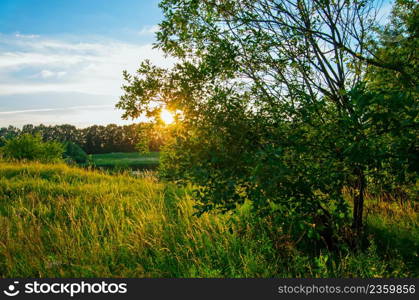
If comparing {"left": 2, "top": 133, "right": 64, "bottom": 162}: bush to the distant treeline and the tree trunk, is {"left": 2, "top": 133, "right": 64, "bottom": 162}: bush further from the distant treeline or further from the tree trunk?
the distant treeline

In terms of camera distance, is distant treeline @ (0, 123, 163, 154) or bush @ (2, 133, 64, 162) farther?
distant treeline @ (0, 123, 163, 154)

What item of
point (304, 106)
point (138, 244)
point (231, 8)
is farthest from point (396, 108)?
point (138, 244)

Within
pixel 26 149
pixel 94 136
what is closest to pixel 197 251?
pixel 26 149

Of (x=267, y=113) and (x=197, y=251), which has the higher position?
(x=267, y=113)

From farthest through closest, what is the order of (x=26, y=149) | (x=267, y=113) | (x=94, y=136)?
1. (x=94, y=136)
2. (x=26, y=149)
3. (x=267, y=113)

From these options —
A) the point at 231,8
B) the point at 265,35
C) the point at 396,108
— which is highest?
the point at 231,8

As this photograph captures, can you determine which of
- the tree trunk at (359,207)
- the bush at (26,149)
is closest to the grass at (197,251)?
the tree trunk at (359,207)

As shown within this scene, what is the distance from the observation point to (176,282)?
4152mm

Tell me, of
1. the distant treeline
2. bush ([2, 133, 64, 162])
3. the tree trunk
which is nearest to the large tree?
the tree trunk

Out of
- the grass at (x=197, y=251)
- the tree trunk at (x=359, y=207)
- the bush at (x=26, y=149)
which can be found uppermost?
the bush at (x=26, y=149)

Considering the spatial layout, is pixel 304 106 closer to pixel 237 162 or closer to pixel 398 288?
pixel 237 162

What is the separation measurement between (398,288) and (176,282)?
8.04ft

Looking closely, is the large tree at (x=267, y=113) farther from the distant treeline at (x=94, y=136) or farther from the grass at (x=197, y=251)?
the distant treeline at (x=94, y=136)

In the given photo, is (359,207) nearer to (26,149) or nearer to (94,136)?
(26,149)
